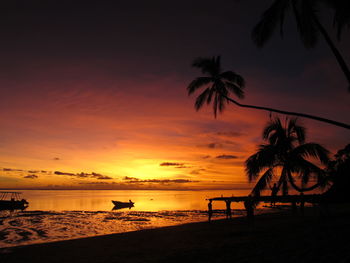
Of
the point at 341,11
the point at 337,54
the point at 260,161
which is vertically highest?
the point at 341,11

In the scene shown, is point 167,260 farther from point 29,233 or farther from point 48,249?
point 29,233

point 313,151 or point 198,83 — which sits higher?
point 198,83

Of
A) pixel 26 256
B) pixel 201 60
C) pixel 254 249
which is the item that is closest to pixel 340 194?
pixel 254 249

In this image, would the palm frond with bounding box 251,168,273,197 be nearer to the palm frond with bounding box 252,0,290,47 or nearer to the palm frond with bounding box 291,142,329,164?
the palm frond with bounding box 291,142,329,164

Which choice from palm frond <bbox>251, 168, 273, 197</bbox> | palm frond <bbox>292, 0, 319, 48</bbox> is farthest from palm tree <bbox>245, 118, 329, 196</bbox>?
palm frond <bbox>292, 0, 319, 48</bbox>

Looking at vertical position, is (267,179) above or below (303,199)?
above

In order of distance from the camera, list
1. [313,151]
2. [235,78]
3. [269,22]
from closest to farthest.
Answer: [269,22] → [313,151] → [235,78]

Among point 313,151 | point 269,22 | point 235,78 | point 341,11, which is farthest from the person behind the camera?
point 235,78

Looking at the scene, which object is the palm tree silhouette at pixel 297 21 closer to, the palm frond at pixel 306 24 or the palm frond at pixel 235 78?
the palm frond at pixel 306 24

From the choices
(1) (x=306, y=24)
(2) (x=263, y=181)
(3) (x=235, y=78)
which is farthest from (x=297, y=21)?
(2) (x=263, y=181)

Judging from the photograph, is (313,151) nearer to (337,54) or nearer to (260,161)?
(260,161)

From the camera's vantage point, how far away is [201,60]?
17578 millimetres

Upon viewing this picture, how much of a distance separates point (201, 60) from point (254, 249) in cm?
1264

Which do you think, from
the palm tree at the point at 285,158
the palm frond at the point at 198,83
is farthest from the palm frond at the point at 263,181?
the palm frond at the point at 198,83
